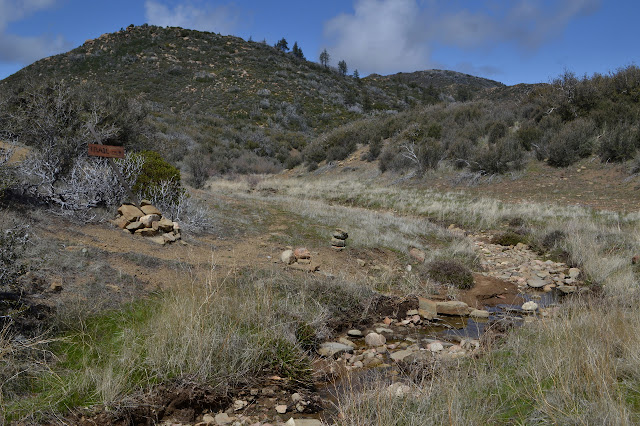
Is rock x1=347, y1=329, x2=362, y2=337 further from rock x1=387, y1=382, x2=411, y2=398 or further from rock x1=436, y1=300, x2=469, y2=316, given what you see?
rock x1=387, y1=382, x2=411, y2=398

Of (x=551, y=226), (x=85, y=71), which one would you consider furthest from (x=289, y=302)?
(x=85, y=71)

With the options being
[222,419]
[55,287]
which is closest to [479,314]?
[222,419]

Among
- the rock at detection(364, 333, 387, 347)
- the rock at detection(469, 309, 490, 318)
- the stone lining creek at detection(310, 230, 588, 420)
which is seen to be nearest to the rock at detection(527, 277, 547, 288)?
the stone lining creek at detection(310, 230, 588, 420)

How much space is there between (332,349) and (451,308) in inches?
100

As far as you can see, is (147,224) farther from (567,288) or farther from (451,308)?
(567,288)

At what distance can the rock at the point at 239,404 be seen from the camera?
383 centimetres

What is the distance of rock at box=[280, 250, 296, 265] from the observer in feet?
25.9

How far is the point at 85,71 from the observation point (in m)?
47.1

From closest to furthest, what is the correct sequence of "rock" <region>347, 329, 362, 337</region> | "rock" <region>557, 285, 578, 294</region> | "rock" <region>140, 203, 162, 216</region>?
"rock" <region>347, 329, 362, 337</region>
"rock" <region>557, 285, 578, 294</region>
"rock" <region>140, 203, 162, 216</region>

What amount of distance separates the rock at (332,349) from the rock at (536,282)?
16.1 ft

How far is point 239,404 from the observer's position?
3877 millimetres

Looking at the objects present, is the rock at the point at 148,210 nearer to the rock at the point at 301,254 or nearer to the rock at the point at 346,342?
the rock at the point at 301,254

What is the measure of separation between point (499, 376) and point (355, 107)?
4601 cm

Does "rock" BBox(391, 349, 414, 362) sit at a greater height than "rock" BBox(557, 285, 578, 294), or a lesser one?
lesser
